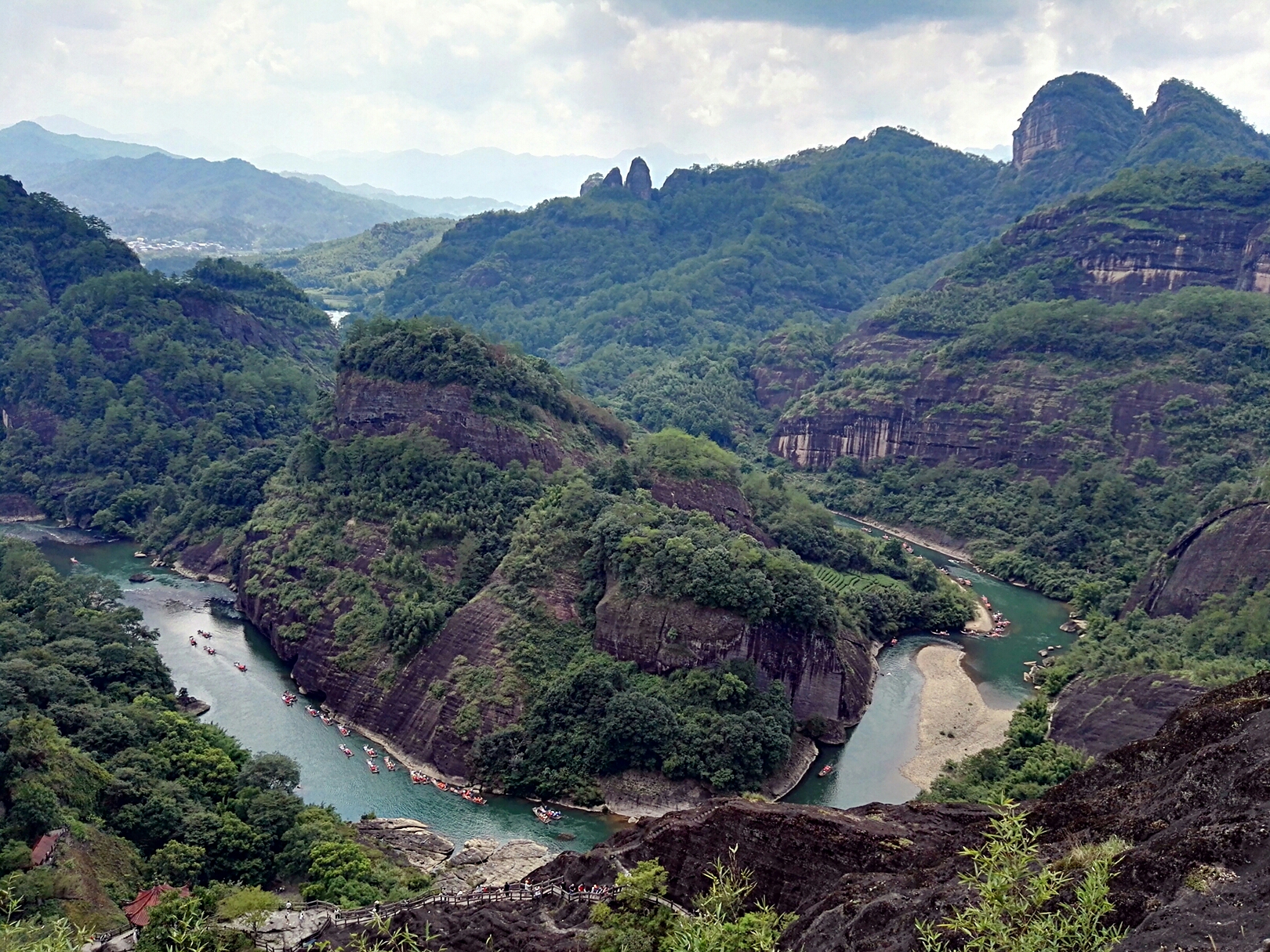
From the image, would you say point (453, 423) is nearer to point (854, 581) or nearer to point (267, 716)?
point (267, 716)

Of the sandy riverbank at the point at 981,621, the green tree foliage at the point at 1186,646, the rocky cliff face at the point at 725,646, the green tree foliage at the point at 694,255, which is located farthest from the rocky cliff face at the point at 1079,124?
the rocky cliff face at the point at 725,646

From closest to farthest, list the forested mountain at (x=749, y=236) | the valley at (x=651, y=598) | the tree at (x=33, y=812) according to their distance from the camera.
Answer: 1. the valley at (x=651, y=598)
2. the tree at (x=33, y=812)
3. the forested mountain at (x=749, y=236)

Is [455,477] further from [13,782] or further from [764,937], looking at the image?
[764,937]

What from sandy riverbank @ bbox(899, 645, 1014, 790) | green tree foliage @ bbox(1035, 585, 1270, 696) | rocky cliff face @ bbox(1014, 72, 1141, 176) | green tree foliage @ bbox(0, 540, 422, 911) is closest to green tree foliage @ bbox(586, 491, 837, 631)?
sandy riverbank @ bbox(899, 645, 1014, 790)

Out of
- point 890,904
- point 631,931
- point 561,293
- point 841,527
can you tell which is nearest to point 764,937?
point 890,904

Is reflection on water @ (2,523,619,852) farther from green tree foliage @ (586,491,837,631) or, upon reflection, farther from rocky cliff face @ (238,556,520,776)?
green tree foliage @ (586,491,837,631)

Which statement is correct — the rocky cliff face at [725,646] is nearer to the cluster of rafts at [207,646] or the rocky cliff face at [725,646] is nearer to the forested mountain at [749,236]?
the cluster of rafts at [207,646]
